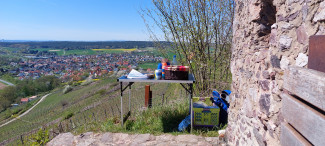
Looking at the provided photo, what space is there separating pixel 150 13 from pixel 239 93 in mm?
4673

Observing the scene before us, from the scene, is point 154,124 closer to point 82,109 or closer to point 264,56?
point 264,56

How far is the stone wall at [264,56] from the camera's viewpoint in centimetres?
139

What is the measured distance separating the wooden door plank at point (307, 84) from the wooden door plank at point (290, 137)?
0.80ft

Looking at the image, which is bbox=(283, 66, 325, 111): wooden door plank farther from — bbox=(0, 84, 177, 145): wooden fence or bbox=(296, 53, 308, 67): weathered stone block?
bbox=(0, 84, 177, 145): wooden fence

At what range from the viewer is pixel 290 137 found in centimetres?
140

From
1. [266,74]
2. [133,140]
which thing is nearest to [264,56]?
[266,74]

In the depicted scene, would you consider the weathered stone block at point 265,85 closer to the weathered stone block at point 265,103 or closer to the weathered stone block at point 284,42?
the weathered stone block at point 265,103

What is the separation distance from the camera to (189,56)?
21.6 feet

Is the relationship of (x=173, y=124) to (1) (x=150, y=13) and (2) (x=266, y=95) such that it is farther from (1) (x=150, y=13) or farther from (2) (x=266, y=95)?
(1) (x=150, y=13)

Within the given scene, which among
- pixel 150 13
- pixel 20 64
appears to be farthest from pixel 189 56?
pixel 20 64

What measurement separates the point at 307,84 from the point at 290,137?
406mm

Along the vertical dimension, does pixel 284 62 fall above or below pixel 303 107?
above

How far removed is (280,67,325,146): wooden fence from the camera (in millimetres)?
1108

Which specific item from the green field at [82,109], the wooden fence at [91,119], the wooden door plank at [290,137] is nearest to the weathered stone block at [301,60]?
the wooden door plank at [290,137]
